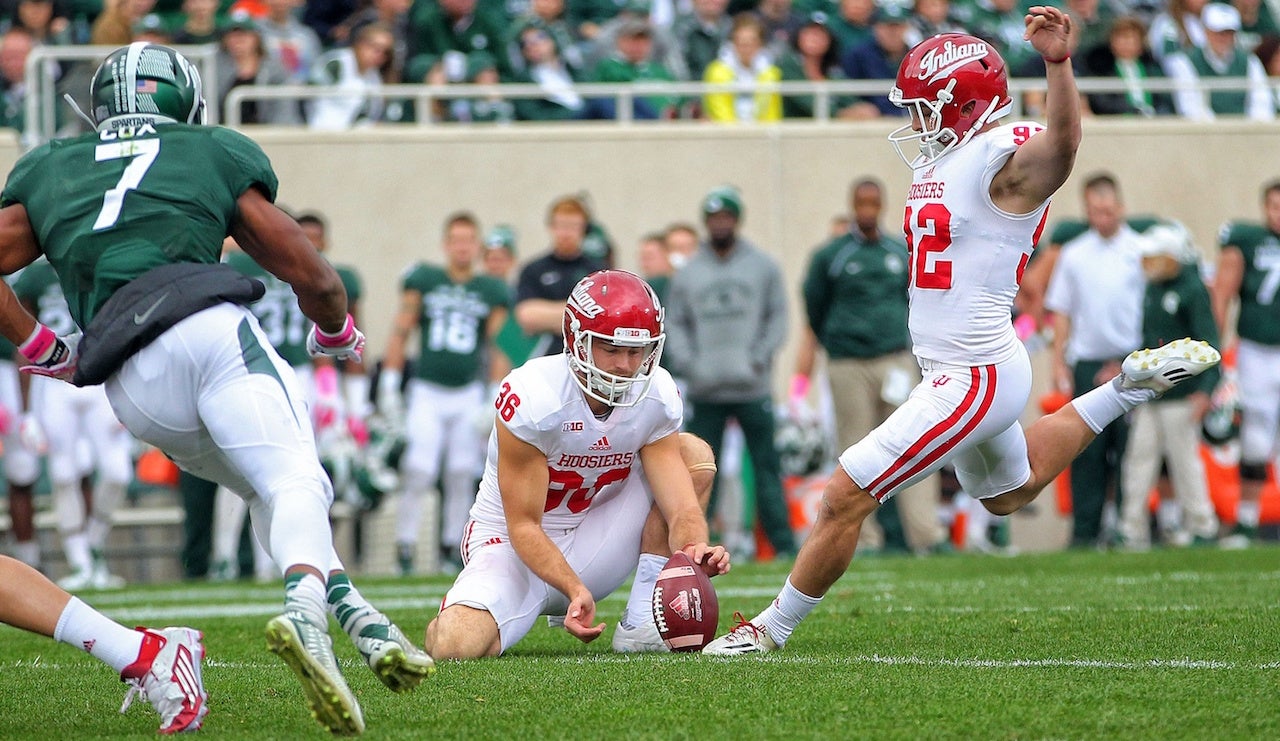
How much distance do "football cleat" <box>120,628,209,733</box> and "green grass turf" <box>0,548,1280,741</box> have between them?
3.0 inches

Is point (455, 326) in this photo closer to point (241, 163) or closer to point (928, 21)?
point (928, 21)

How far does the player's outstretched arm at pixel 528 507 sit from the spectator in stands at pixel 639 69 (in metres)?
8.34

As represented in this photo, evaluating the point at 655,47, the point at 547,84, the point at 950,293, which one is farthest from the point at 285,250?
the point at 655,47

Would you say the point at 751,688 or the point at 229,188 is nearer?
the point at 229,188

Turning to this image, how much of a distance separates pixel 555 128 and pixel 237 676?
8382 millimetres

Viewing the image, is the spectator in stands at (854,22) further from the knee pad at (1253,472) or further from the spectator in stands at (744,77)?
the knee pad at (1253,472)

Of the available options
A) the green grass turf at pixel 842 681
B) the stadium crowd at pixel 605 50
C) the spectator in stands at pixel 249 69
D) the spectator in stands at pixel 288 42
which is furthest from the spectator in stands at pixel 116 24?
the green grass turf at pixel 842 681

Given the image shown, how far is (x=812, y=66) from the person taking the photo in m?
13.3

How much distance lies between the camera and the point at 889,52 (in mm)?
13078

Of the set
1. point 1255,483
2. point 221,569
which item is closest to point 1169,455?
point 1255,483

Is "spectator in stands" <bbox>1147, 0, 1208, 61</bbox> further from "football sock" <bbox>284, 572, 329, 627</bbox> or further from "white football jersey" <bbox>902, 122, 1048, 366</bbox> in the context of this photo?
"football sock" <bbox>284, 572, 329, 627</bbox>

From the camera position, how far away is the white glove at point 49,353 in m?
4.01

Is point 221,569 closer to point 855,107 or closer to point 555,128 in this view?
point 555,128

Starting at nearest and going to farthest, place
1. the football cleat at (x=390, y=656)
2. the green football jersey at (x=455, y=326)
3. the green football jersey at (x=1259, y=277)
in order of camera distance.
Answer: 1. the football cleat at (x=390, y=656)
2. the green football jersey at (x=455, y=326)
3. the green football jersey at (x=1259, y=277)
